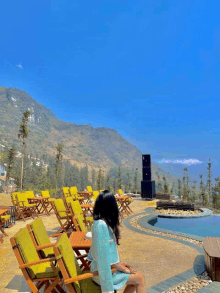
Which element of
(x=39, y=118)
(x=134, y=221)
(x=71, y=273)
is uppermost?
(x=39, y=118)

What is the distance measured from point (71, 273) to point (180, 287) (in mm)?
1946

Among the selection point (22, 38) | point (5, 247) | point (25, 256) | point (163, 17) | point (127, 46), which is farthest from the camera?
point (127, 46)

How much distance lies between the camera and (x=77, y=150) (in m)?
153

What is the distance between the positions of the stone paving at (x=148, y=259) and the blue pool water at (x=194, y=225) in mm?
2395

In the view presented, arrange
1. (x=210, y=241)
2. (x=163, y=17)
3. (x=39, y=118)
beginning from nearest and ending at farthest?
(x=210, y=241), (x=163, y=17), (x=39, y=118)

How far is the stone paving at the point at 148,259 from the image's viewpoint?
3044 mm

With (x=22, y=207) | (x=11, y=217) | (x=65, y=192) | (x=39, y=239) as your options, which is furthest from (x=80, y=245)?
(x=65, y=192)

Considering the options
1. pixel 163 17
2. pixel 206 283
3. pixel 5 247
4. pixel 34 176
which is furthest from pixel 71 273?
pixel 163 17

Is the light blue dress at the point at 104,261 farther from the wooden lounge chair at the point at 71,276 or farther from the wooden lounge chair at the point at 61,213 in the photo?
the wooden lounge chair at the point at 61,213

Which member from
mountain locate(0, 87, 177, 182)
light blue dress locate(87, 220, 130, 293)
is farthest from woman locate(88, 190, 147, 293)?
mountain locate(0, 87, 177, 182)

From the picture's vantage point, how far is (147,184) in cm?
1623

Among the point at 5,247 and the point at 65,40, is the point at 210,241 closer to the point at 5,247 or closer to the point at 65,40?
the point at 5,247

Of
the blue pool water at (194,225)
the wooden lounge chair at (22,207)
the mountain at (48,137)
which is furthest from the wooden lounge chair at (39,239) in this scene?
the mountain at (48,137)

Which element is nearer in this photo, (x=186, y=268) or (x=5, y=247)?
(x=186, y=268)
